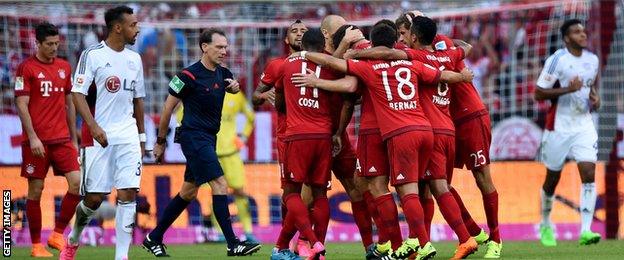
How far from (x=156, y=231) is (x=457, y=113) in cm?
360

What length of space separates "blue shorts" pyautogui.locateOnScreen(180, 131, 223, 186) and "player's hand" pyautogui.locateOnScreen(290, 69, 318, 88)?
7.70 ft

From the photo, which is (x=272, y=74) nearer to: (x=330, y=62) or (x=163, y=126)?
(x=330, y=62)

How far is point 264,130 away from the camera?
2066cm

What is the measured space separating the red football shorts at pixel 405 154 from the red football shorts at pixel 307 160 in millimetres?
620

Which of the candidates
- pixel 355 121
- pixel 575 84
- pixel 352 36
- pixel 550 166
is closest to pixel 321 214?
pixel 352 36

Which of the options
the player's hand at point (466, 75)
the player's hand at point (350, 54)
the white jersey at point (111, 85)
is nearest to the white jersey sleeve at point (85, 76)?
the white jersey at point (111, 85)

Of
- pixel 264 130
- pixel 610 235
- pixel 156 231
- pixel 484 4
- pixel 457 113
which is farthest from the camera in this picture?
pixel 484 4

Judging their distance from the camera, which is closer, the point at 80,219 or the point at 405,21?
the point at 405,21

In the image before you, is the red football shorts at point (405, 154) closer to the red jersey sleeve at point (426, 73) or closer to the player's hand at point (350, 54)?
the red jersey sleeve at point (426, 73)

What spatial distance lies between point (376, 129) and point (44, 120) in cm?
478

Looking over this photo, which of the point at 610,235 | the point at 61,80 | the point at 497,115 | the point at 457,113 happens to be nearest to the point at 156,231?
the point at 61,80

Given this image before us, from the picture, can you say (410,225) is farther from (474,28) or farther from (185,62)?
(474,28)

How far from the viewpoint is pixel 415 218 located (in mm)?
12406

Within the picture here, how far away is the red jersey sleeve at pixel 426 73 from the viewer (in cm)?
1264
